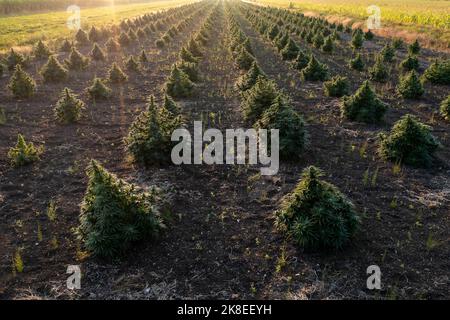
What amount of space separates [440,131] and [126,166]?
1106 centimetres

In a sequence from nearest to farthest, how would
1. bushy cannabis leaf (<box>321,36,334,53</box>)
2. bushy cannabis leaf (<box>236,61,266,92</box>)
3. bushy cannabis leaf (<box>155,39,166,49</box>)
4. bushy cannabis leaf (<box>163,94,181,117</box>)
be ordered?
bushy cannabis leaf (<box>163,94,181,117</box>)
bushy cannabis leaf (<box>236,61,266,92</box>)
bushy cannabis leaf (<box>321,36,334,53</box>)
bushy cannabis leaf (<box>155,39,166,49</box>)

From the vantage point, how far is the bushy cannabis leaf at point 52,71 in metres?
20.6

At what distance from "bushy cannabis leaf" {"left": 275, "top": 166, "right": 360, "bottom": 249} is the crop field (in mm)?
29

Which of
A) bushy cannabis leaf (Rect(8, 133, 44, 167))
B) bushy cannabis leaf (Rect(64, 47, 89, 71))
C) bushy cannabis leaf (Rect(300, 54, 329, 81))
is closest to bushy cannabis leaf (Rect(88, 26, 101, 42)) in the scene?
bushy cannabis leaf (Rect(64, 47, 89, 71))

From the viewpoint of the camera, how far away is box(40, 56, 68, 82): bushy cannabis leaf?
2061cm

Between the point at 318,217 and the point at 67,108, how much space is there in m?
10.9

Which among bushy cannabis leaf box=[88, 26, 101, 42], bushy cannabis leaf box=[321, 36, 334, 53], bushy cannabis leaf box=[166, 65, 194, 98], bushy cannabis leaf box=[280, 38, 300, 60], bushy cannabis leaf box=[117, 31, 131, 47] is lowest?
bushy cannabis leaf box=[166, 65, 194, 98]

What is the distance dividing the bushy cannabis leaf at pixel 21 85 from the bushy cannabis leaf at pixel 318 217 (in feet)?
48.1

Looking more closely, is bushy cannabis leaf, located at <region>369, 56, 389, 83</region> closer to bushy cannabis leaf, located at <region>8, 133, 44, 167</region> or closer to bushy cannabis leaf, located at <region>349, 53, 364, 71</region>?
bushy cannabis leaf, located at <region>349, 53, 364, 71</region>

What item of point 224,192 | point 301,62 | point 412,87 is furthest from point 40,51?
point 412,87

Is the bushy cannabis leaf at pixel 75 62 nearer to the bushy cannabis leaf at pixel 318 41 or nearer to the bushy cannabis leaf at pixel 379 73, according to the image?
the bushy cannabis leaf at pixel 379 73

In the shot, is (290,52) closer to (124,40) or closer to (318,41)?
(318,41)

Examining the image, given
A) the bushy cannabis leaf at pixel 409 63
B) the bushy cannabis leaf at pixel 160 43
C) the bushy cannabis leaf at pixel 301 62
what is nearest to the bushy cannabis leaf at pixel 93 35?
the bushy cannabis leaf at pixel 160 43

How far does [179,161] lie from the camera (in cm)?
1147
